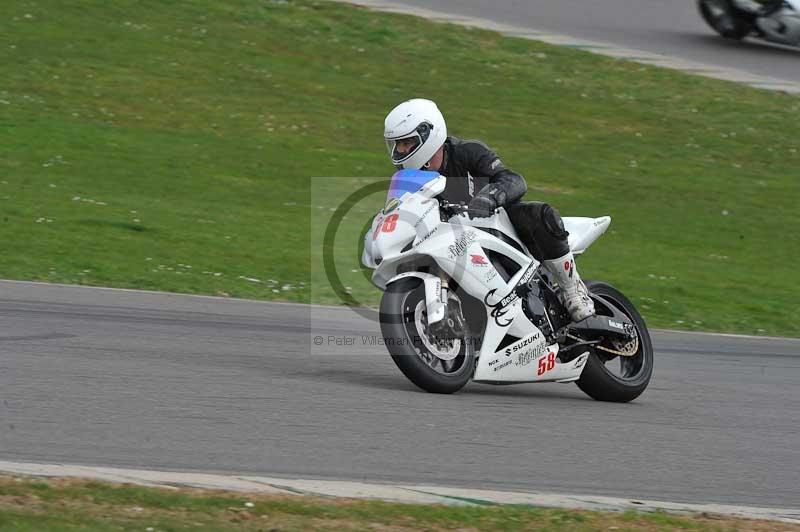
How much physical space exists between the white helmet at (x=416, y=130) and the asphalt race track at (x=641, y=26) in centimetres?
1678

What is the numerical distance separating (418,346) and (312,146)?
1061 centimetres

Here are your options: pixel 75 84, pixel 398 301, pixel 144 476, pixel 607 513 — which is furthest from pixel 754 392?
pixel 75 84

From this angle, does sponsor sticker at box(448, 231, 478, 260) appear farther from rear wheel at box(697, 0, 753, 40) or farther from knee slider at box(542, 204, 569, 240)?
rear wheel at box(697, 0, 753, 40)

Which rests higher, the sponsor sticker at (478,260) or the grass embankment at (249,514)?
the sponsor sticker at (478,260)

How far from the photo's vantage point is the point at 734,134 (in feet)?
64.4

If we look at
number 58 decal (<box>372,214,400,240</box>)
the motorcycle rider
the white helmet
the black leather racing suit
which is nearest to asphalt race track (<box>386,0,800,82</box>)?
the motorcycle rider

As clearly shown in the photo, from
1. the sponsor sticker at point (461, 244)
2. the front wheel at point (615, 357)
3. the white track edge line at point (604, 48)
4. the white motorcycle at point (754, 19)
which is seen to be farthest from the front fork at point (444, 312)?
the white motorcycle at point (754, 19)

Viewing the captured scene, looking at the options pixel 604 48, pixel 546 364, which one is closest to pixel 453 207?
pixel 546 364

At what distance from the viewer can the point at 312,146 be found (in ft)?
56.9

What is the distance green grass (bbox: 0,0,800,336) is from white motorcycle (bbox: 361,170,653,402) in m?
3.80

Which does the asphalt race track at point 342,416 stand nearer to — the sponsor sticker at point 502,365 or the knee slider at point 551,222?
the sponsor sticker at point 502,365

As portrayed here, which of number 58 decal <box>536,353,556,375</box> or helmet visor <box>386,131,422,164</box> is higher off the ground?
helmet visor <box>386,131,422,164</box>

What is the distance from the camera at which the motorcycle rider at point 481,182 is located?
7.20 m

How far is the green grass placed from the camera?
12.4 metres
